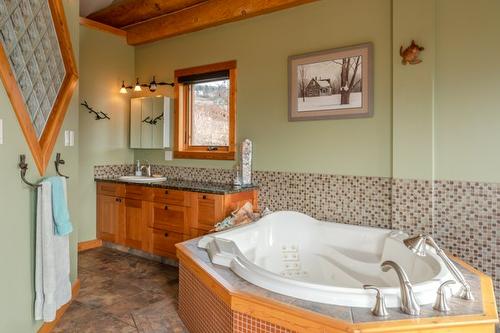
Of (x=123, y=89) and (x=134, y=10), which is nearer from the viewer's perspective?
(x=134, y=10)

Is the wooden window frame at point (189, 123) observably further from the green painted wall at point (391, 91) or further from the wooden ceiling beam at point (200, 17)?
the wooden ceiling beam at point (200, 17)

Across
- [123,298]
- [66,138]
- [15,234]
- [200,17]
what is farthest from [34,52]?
[200,17]

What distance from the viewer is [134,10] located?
4086 millimetres

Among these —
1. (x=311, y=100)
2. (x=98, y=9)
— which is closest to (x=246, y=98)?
(x=311, y=100)

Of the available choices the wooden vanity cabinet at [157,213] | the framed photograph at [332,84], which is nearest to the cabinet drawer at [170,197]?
the wooden vanity cabinet at [157,213]

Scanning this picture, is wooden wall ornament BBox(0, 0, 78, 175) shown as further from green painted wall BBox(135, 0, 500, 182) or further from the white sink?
green painted wall BBox(135, 0, 500, 182)

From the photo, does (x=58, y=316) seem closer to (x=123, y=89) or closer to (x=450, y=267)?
(x=450, y=267)

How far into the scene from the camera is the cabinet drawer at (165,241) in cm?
359

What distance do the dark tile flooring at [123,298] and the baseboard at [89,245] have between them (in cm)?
26

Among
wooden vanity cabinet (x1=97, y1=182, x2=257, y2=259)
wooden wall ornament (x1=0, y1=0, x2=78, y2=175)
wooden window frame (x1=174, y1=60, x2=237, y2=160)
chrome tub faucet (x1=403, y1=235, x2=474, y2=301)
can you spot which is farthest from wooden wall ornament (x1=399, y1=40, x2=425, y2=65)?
wooden wall ornament (x1=0, y1=0, x2=78, y2=175)

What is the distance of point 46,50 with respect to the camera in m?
2.31

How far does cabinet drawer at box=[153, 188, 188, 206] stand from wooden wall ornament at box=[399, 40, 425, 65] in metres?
2.37

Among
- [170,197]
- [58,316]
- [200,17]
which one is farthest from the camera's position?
[200,17]

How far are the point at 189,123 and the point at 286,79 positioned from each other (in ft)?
4.88
